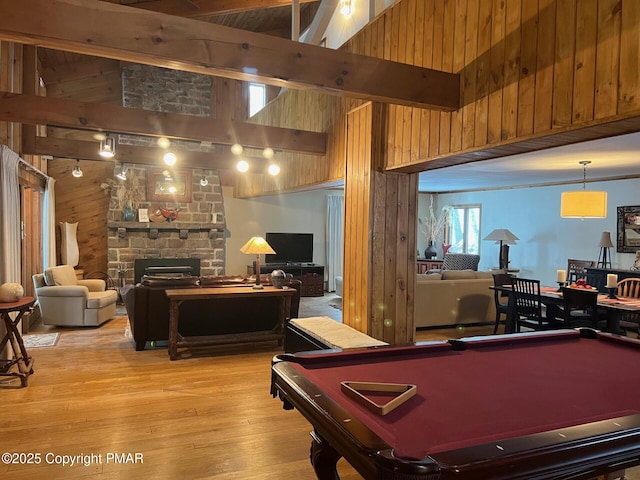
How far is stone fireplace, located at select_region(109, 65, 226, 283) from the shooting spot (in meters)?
8.95

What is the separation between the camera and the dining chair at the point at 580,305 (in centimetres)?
464

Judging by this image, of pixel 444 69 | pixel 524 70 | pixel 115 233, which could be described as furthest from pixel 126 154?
pixel 524 70

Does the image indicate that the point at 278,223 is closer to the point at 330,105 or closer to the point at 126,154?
the point at 126,154

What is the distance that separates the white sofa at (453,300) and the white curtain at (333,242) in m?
4.04

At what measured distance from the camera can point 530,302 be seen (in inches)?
210

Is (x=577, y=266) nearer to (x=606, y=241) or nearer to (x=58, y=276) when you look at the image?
(x=606, y=241)

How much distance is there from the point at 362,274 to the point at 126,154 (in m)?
4.42

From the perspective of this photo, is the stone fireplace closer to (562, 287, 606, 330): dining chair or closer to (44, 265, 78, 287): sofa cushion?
(44, 265, 78, 287): sofa cushion

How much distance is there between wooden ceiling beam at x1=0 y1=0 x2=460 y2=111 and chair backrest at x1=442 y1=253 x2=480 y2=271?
726 cm

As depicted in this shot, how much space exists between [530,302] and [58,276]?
6.44 meters

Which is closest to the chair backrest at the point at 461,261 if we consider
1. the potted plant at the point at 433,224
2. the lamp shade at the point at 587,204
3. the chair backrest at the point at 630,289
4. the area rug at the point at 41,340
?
the potted plant at the point at 433,224

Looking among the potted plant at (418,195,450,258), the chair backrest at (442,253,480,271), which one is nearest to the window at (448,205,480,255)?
the potted plant at (418,195,450,258)

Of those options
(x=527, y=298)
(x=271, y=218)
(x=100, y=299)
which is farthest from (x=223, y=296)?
(x=271, y=218)

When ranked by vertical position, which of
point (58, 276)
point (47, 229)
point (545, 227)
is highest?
point (545, 227)
